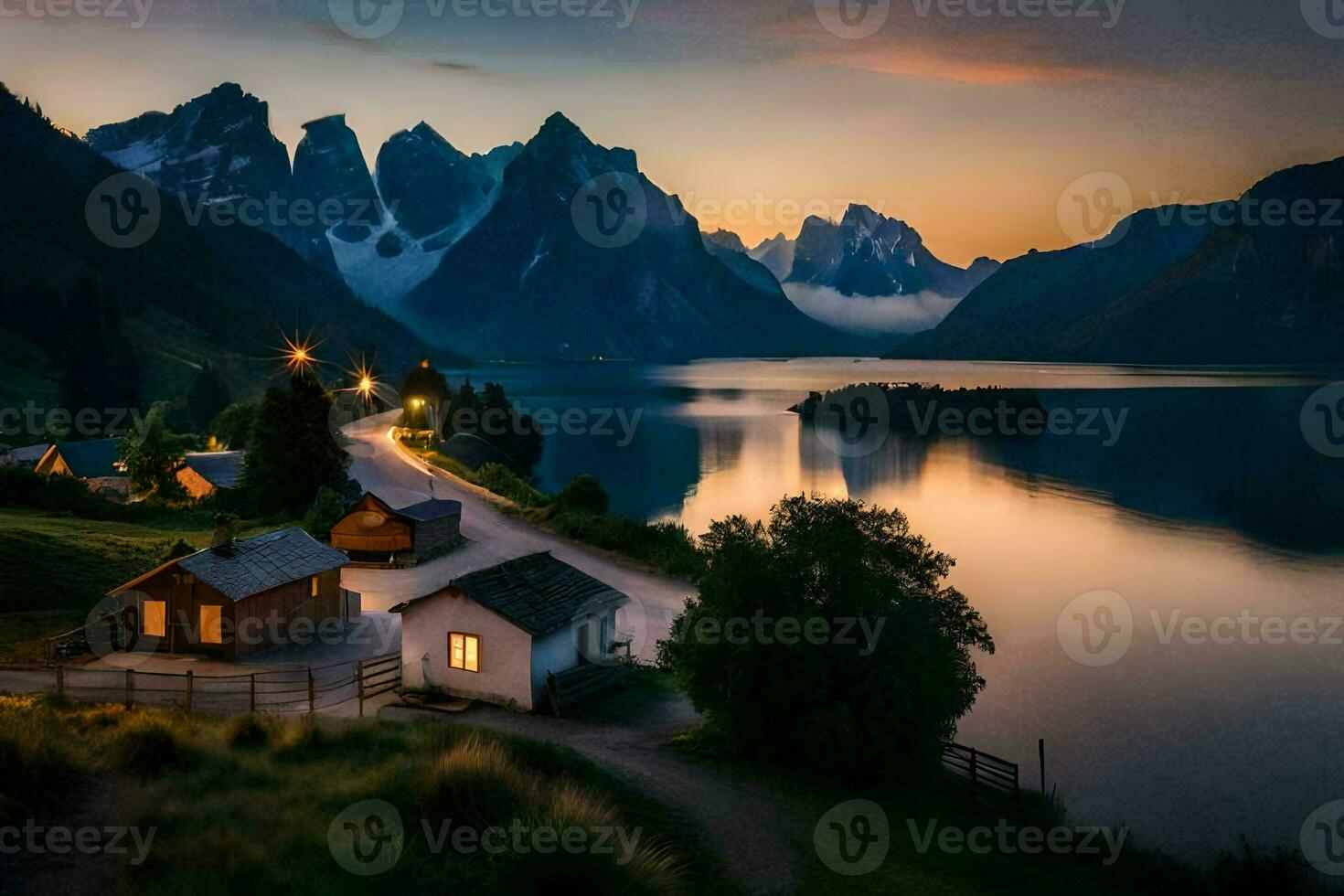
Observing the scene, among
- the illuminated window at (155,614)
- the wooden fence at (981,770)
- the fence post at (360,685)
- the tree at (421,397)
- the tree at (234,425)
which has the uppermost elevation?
the tree at (421,397)

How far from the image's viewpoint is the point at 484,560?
47.2m

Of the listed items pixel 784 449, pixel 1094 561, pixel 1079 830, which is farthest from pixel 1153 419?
pixel 1079 830

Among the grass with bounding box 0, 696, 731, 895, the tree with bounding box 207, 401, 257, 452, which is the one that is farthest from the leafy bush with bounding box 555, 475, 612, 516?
the grass with bounding box 0, 696, 731, 895

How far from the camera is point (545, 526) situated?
5569cm

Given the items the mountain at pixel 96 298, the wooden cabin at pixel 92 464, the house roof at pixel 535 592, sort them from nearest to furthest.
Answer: the house roof at pixel 535 592
the wooden cabin at pixel 92 464
the mountain at pixel 96 298

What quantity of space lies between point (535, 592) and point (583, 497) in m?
29.3

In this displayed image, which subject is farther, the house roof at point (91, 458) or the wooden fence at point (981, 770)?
the house roof at point (91, 458)

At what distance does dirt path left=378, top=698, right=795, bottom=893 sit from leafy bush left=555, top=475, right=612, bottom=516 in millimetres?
29608

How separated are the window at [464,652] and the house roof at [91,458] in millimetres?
46967

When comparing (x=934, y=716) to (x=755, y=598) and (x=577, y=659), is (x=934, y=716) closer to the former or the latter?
(x=755, y=598)

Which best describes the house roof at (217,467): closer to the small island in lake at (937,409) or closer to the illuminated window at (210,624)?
the illuminated window at (210,624)

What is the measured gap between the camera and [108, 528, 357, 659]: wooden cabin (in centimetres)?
3052

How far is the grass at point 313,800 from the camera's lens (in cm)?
1366

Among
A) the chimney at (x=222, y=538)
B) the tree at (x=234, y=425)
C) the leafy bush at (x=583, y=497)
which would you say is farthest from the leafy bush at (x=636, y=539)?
the tree at (x=234, y=425)
